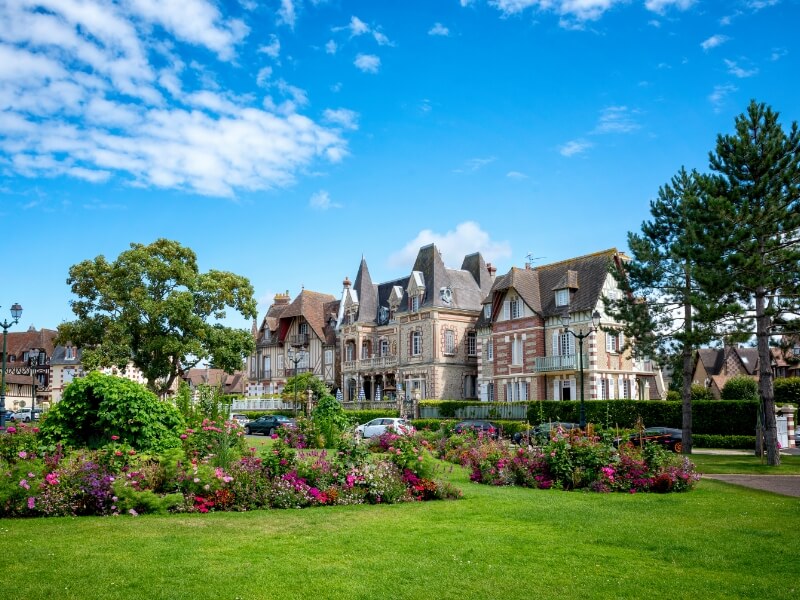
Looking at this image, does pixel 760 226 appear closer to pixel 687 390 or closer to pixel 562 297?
pixel 687 390

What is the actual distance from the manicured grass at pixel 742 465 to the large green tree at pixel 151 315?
2645 cm

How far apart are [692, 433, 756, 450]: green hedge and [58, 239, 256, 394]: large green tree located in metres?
25.2

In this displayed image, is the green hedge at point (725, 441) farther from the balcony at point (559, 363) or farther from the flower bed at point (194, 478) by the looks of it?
the flower bed at point (194, 478)

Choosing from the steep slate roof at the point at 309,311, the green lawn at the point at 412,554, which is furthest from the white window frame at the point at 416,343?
the green lawn at the point at 412,554

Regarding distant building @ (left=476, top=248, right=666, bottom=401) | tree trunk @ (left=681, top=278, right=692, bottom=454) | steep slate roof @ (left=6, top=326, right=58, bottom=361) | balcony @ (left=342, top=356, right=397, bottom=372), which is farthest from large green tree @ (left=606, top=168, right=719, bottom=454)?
steep slate roof @ (left=6, top=326, right=58, bottom=361)

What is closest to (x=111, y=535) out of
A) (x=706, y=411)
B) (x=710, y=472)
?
(x=710, y=472)

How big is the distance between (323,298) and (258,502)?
53661 mm

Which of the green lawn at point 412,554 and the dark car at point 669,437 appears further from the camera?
the dark car at point 669,437

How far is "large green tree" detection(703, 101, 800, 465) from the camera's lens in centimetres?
2341

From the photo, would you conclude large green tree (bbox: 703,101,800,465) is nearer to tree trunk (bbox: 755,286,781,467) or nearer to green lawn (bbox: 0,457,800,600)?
tree trunk (bbox: 755,286,781,467)

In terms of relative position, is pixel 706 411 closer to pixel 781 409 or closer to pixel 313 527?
pixel 781 409

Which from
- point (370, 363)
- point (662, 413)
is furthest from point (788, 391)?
point (370, 363)

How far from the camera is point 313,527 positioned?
10555 millimetres

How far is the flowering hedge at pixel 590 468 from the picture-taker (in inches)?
606
